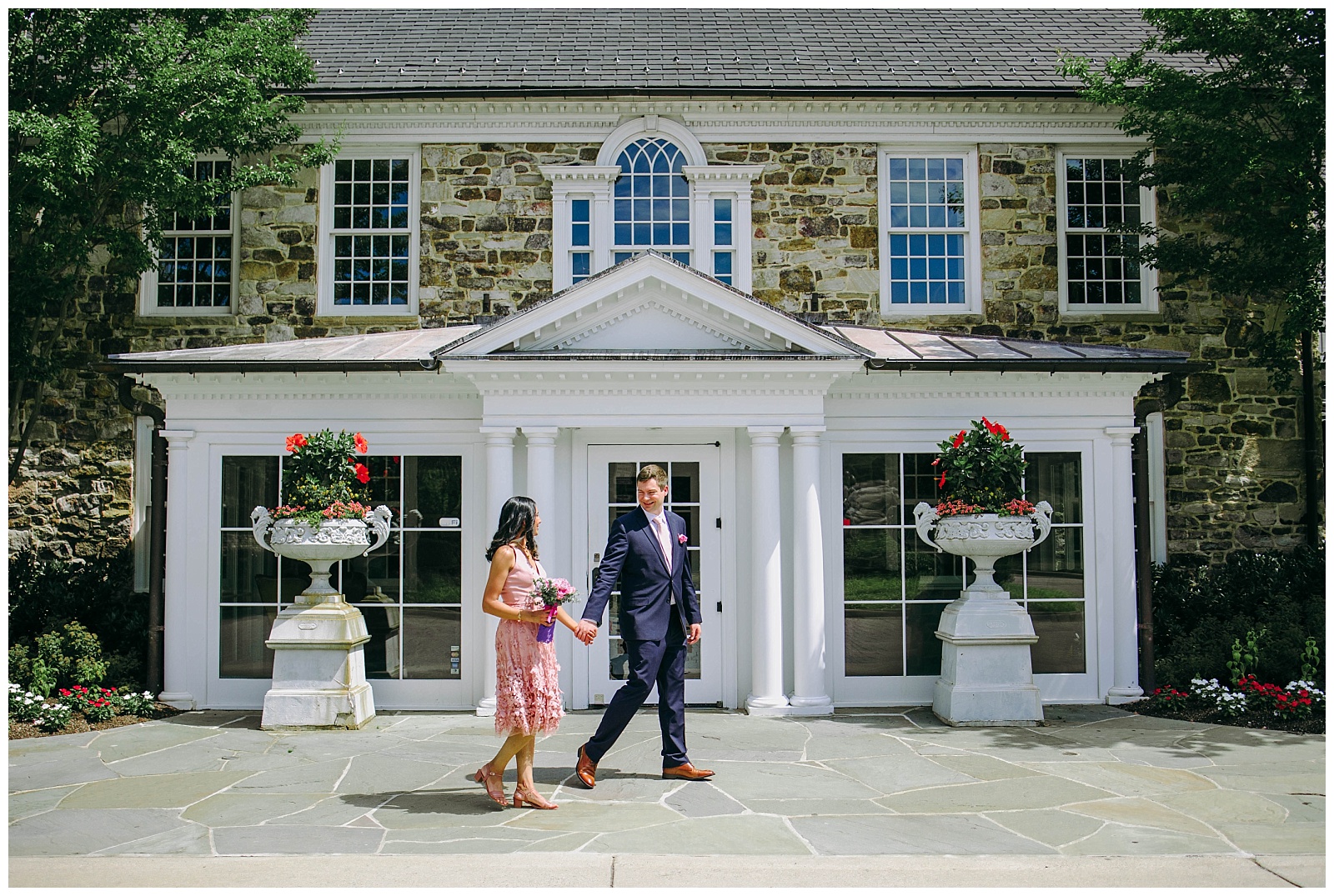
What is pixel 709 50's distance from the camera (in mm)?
13156

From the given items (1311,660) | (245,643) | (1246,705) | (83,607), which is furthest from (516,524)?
(1311,660)

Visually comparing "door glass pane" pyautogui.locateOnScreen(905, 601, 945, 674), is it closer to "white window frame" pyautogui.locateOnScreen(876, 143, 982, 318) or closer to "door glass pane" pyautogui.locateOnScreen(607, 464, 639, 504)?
"door glass pane" pyautogui.locateOnScreen(607, 464, 639, 504)

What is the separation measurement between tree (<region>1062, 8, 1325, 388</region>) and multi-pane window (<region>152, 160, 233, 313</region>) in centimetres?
975

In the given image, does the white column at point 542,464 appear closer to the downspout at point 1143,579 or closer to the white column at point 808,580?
the white column at point 808,580

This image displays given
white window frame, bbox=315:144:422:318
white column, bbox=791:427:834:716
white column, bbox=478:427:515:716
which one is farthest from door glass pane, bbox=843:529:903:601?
white window frame, bbox=315:144:422:318

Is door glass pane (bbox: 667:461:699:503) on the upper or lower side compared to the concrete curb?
upper

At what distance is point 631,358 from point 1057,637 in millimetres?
4680

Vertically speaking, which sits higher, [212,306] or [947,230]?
[947,230]

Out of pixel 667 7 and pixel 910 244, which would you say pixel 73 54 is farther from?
pixel 910 244

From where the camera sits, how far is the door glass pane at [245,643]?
9586 mm

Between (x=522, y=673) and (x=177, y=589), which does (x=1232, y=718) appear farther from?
(x=177, y=589)

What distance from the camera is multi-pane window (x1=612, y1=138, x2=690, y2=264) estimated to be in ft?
40.2

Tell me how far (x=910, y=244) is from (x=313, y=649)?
8.04 meters

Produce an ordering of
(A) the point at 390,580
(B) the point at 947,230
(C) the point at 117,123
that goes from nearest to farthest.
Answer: (A) the point at 390,580 < (C) the point at 117,123 < (B) the point at 947,230
